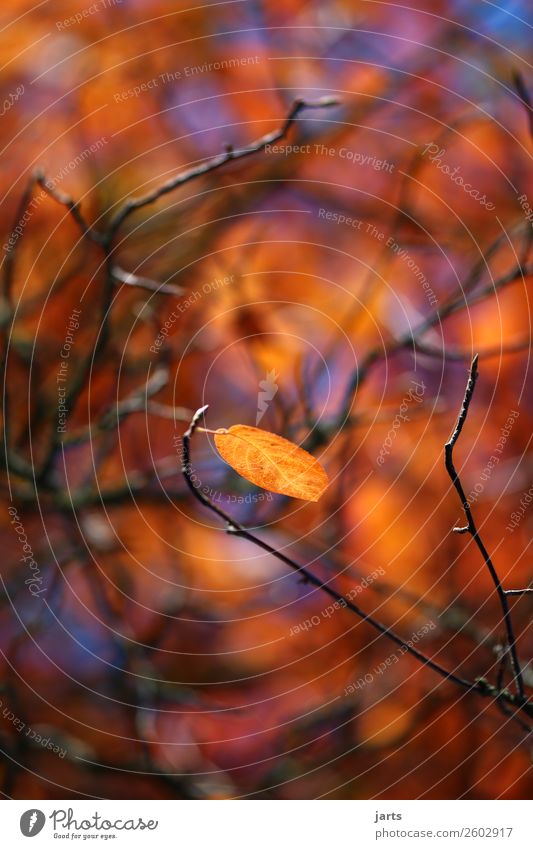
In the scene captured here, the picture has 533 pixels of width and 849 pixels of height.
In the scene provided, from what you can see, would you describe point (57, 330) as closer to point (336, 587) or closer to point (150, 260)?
point (150, 260)

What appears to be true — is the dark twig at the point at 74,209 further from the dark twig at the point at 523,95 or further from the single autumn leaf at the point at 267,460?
the dark twig at the point at 523,95

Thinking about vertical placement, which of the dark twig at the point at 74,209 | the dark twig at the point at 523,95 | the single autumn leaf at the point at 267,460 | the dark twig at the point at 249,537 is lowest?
the dark twig at the point at 249,537

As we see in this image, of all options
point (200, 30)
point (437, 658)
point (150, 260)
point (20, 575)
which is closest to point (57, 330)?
point (150, 260)

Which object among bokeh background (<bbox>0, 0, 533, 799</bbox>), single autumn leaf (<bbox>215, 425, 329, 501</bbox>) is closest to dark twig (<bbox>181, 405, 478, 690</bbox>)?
single autumn leaf (<bbox>215, 425, 329, 501</bbox>)

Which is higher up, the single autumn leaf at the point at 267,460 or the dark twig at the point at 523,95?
the dark twig at the point at 523,95

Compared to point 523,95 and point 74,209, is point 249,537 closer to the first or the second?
point 74,209

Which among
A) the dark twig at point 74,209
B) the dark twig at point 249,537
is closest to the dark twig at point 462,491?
the dark twig at point 249,537

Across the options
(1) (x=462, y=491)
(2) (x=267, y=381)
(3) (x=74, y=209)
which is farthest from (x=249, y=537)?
(2) (x=267, y=381)
